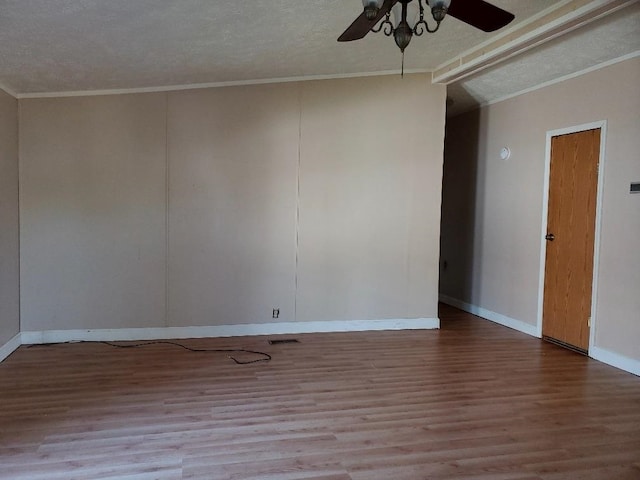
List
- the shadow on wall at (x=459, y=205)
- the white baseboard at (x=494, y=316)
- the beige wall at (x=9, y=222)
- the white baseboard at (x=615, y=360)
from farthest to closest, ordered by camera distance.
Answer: the shadow on wall at (x=459, y=205)
the white baseboard at (x=494, y=316)
the beige wall at (x=9, y=222)
the white baseboard at (x=615, y=360)

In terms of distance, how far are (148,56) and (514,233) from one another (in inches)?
161

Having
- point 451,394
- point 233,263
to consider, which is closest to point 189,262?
point 233,263

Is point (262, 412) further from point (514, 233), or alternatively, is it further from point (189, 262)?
point (514, 233)

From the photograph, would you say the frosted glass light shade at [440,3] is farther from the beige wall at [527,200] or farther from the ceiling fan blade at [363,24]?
the beige wall at [527,200]

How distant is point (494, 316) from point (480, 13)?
393 centimetres

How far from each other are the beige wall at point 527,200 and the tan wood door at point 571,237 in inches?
5.7

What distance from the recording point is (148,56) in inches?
135

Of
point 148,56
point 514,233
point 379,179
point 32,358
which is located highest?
point 148,56

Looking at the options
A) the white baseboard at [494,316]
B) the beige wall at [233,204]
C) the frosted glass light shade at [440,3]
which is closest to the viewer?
the frosted glass light shade at [440,3]

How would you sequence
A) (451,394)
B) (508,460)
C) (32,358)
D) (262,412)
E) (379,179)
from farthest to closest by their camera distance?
(379,179), (32,358), (451,394), (262,412), (508,460)

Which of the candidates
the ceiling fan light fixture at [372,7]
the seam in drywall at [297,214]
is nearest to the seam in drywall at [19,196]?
the seam in drywall at [297,214]

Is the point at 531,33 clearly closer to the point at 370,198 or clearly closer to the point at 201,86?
the point at 370,198

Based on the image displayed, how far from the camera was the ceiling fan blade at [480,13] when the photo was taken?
226cm

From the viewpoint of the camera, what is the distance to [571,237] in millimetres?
4355
